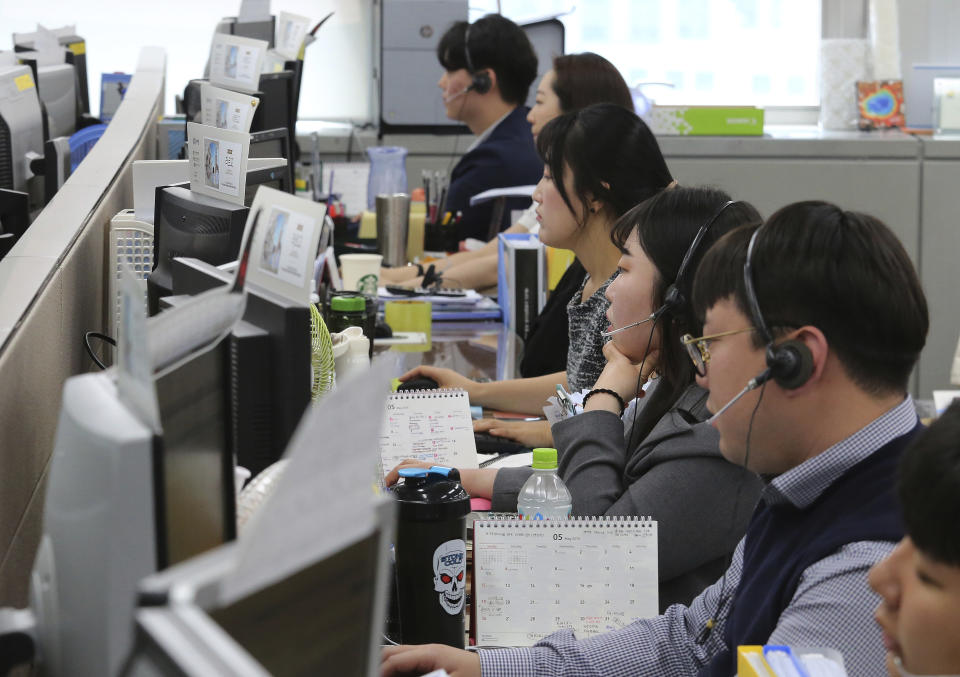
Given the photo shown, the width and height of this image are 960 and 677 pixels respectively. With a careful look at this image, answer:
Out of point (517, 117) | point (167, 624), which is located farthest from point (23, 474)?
point (517, 117)

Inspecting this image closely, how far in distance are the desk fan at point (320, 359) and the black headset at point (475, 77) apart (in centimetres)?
294

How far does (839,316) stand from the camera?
1.10 m

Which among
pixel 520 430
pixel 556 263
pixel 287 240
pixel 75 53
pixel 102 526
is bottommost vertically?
pixel 520 430

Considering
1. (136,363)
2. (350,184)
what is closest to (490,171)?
(350,184)

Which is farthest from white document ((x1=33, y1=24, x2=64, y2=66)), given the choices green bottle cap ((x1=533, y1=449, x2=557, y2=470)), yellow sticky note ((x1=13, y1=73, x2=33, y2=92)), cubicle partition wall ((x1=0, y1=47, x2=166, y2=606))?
green bottle cap ((x1=533, y1=449, x2=557, y2=470))

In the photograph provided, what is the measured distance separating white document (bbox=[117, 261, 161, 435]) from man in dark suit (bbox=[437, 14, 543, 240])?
131 inches

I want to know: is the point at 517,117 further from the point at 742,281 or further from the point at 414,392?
the point at 742,281

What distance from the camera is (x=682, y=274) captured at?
5.29 feet

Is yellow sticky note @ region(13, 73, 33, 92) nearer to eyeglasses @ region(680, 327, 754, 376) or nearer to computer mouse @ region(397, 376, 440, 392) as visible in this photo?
computer mouse @ region(397, 376, 440, 392)

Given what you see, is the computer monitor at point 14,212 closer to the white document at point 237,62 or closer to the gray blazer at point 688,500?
the white document at point 237,62

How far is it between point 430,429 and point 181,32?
157 inches

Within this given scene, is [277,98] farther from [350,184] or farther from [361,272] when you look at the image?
[350,184]

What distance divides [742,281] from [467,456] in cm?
77

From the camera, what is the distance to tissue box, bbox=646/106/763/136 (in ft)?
15.9
